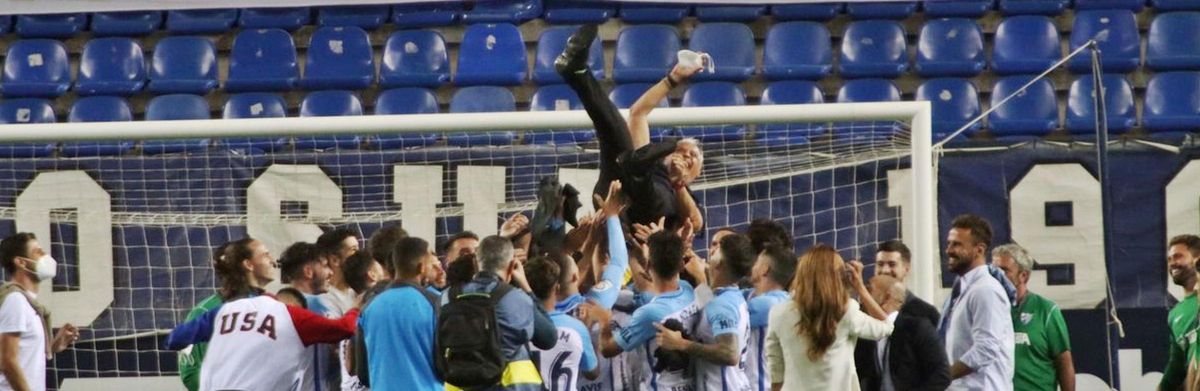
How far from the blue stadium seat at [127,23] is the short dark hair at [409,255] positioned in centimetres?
740

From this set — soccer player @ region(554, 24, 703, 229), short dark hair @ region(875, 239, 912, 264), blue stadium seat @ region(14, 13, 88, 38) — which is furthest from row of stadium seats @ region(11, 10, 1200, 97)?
short dark hair @ region(875, 239, 912, 264)

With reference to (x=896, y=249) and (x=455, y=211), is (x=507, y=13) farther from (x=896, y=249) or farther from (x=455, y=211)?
(x=896, y=249)

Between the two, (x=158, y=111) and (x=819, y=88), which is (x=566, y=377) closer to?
(x=819, y=88)

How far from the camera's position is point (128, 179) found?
10.6 m

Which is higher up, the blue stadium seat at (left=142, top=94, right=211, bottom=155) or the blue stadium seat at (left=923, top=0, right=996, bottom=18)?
the blue stadium seat at (left=923, top=0, right=996, bottom=18)

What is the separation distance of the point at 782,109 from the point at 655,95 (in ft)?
2.71

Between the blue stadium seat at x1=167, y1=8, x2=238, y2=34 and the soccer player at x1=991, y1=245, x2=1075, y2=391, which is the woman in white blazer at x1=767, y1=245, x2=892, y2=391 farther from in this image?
the blue stadium seat at x1=167, y1=8, x2=238, y2=34

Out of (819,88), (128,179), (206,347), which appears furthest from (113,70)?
(206,347)

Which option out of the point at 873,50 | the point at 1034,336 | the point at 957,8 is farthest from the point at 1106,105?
the point at 1034,336

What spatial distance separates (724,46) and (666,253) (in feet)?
19.1

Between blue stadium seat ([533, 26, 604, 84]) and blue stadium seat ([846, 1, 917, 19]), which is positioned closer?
blue stadium seat ([533, 26, 604, 84])

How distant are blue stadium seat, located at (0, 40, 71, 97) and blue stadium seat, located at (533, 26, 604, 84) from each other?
350 cm

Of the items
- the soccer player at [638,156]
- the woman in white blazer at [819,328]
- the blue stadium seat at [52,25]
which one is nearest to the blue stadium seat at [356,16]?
the blue stadium seat at [52,25]

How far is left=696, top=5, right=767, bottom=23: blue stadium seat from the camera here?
13062 mm
